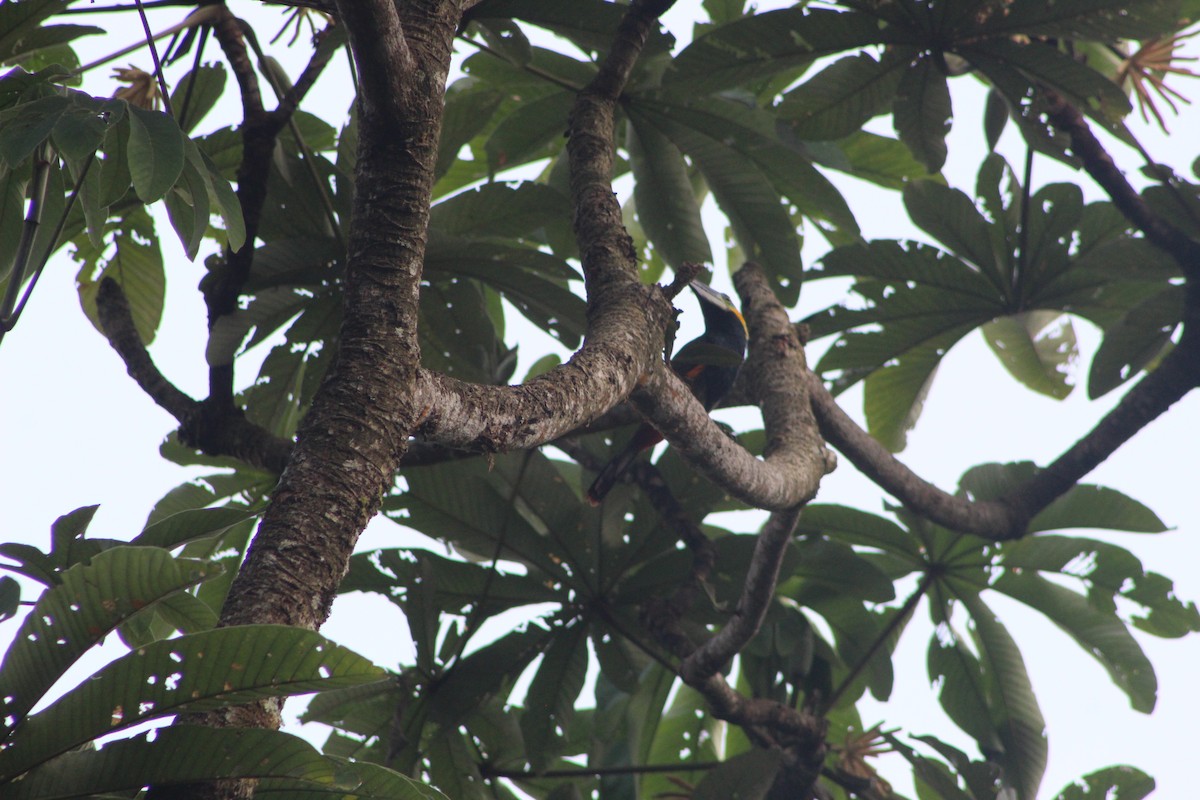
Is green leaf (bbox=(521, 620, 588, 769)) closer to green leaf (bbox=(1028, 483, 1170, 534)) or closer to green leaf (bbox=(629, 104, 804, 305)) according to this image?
green leaf (bbox=(629, 104, 804, 305))

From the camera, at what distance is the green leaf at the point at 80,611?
1.05 metres

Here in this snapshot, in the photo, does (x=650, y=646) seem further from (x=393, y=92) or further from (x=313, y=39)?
(x=393, y=92)

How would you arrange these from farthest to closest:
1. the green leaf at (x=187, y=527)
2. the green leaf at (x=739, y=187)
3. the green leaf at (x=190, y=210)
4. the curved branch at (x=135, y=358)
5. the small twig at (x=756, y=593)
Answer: the green leaf at (x=739, y=187)
the curved branch at (x=135, y=358)
the small twig at (x=756, y=593)
the green leaf at (x=190, y=210)
the green leaf at (x=187, y=527)

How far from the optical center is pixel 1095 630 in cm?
365

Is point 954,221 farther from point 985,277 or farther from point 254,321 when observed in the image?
point 254,321

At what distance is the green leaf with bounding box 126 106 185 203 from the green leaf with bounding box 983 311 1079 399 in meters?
3.62

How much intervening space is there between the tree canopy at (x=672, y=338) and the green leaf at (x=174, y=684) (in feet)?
1.85

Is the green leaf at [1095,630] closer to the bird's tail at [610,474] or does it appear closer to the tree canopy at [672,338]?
the tree canopy at [672,338]

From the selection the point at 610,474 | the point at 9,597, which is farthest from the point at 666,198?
the point at 9,597

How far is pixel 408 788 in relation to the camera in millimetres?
1092

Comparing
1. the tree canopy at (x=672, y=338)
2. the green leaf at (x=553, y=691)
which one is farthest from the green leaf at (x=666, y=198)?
the green leaf at (x=553, y=691)

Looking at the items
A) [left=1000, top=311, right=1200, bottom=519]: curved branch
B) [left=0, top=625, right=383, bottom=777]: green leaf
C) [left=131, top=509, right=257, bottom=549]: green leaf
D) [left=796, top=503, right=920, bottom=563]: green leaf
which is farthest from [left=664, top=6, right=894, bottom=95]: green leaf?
[left=0, top=625, right=383, bottom=777]: green leaf

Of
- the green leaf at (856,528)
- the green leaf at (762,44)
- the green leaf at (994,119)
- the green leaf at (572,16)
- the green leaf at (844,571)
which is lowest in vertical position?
the green leaf at (844,571)

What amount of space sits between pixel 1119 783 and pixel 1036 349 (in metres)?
1.75
